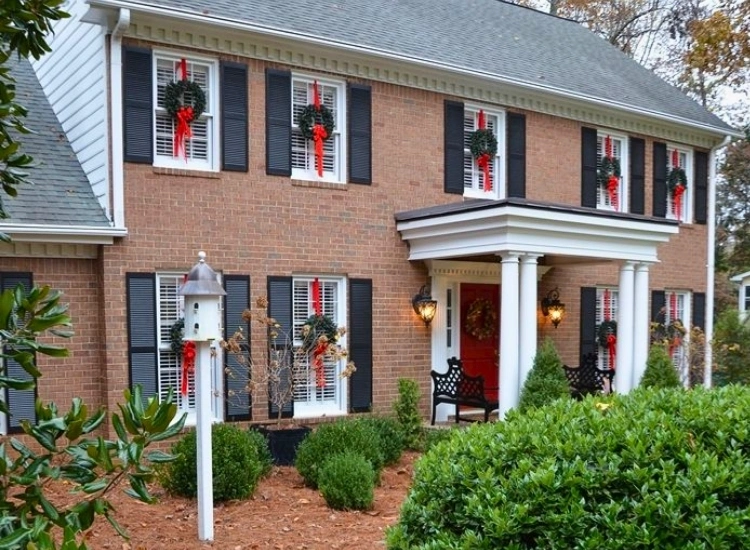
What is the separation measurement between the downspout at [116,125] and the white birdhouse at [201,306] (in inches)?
117

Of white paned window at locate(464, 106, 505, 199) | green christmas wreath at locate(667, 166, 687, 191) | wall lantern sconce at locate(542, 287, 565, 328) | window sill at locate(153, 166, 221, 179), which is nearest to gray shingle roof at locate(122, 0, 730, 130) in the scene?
white paned window at locate(464, 106, 505, 199)

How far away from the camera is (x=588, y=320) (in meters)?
13.1

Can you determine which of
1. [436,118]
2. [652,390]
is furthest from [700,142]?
[652,390]

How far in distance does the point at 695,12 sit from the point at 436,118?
16.8 metres

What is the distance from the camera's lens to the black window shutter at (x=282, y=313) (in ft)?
31.7

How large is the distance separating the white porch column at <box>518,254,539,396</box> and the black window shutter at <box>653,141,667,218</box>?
510 centimetres

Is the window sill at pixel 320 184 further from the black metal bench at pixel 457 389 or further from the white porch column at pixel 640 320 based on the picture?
the white porch column at pixel 640 320

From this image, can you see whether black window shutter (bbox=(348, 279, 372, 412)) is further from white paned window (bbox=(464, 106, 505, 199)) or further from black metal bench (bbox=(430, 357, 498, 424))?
white paned window (bbox=(464, 106, 505, 199))

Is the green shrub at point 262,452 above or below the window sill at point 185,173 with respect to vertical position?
below

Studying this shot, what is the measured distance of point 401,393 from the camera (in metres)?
9.50

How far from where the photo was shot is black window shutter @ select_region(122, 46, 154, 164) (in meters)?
8.65

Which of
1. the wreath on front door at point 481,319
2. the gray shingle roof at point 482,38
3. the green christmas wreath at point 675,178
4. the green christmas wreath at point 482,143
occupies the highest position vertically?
the gray shingle roof at point 482,38

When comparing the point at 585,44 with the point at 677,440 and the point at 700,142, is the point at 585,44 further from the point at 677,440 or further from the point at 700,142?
the point at 677,440

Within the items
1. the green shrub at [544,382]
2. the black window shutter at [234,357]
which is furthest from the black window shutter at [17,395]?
the green shrub at [544,382]
